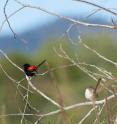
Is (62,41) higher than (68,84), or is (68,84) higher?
(68,84)

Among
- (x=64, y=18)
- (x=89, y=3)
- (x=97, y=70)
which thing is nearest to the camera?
(x=89, y=3)

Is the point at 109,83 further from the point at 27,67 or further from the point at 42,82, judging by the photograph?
the point at 27,67

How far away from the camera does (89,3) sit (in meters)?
1.37

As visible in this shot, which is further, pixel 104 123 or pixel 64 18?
pixel 104 123

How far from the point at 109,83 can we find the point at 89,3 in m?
0.30

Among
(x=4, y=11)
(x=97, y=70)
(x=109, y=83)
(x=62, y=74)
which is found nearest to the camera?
(x=109, y=83)

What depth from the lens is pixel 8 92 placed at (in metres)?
1.98

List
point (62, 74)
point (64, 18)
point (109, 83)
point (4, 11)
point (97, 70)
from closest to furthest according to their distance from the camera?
1. point (109, 83)
2. point (62, 74)
3. point (64, 18)
4. point (4, 11)
5. point (97, 70)

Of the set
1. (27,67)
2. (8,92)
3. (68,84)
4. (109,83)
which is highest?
(109,83)

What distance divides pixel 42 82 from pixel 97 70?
1.92ft

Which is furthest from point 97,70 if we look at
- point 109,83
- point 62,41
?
point 109,83

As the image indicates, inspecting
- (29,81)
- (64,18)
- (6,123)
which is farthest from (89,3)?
(29,81)

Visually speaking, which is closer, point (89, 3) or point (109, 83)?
point (109, 83)

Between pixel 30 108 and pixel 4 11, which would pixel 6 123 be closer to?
pixel 30 108
